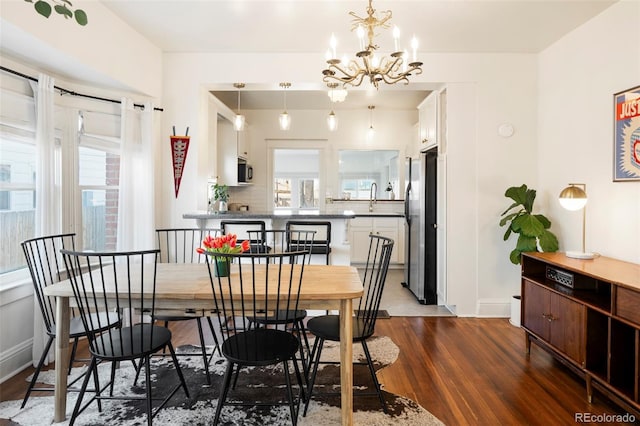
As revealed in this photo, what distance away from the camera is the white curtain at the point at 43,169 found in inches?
109

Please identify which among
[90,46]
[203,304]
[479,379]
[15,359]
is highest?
[90,46]

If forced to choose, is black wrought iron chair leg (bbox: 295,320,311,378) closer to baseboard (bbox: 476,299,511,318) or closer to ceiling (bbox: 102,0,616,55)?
baseboard (bbox: 476,299,511,318)

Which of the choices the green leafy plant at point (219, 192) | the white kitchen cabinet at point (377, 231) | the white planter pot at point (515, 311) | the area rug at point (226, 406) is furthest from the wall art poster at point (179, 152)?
the white planter pot at point (515, 311)

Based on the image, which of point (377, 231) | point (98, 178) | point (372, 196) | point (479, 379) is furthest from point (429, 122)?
point (98, 178)

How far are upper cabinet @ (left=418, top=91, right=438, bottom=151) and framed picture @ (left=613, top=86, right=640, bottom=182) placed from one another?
1.69 meters

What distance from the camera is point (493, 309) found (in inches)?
158

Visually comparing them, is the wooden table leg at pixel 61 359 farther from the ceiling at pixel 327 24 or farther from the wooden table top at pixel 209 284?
the ceiling at pixel 327 24

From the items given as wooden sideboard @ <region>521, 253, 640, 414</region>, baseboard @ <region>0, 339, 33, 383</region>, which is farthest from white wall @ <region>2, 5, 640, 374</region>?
baseboard @ <region>0, 339, 33, 383</region>

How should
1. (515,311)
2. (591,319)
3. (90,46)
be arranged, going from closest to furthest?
(591,319), (90,46), (515,311)

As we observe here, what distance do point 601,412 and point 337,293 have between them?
1.77m

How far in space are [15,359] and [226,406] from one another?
5.51 feet

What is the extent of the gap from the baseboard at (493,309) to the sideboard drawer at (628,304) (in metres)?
1.92

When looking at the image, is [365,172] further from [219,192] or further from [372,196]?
[219,192]

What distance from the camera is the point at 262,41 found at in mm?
3697
